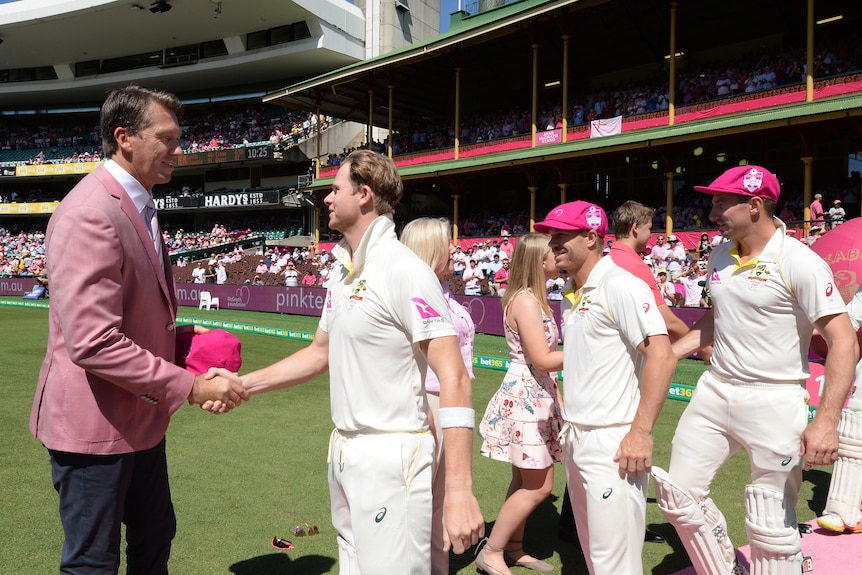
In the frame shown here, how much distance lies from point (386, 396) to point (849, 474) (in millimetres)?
3642

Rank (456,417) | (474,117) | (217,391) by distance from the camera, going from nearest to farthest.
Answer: (456,417) → (217,391) → (474,117)

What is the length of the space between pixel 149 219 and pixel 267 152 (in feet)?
133

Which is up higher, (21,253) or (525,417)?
(21,253)

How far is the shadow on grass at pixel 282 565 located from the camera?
392 centimetres

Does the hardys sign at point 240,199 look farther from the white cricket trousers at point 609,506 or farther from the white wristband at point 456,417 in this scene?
the white wristband at point 456,417

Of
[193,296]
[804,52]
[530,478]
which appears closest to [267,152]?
[193,296]

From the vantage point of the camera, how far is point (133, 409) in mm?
2645

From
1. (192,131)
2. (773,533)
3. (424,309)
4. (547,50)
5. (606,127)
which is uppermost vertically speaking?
(192,131)

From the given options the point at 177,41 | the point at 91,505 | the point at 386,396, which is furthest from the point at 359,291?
the point at 177,41

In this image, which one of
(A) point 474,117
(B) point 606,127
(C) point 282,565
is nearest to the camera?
(C) point 282,565

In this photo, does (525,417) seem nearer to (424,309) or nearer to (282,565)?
(282,565)

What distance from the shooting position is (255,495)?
16.8ft

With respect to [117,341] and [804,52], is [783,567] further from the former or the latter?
[804,52]

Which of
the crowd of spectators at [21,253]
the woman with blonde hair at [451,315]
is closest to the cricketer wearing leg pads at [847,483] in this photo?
the woman with blonde hair at [451,315]
